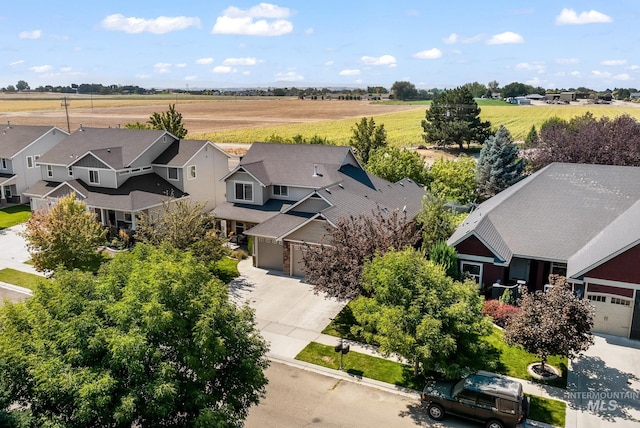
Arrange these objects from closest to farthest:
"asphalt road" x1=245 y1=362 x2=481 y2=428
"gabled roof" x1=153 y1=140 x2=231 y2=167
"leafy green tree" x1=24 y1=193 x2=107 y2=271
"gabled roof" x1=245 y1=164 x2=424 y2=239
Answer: "asphalt road" x1=245 y1=362 x2=481 y2=428 → "leafy green tree" x1=24 y1=193 x2=107 y2=271 → "gabled roof" x1=245 y1=164 x2=424 y2=239 → "gabled roof" x1=153 y1=140 x2=231 y2=167

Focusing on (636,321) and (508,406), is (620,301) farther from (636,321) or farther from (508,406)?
(508,406)

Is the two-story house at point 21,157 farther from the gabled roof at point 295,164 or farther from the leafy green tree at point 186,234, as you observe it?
the leafy green tree at point 186,234

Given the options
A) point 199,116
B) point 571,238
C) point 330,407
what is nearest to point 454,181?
point 571,238

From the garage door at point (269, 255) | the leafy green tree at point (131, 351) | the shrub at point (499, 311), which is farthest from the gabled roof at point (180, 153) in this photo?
the leafy green tree at point (131, 351)

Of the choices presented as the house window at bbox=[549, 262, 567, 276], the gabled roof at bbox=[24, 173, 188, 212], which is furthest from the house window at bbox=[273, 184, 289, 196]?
the house window at bbox=[549, 262, 567, 276]

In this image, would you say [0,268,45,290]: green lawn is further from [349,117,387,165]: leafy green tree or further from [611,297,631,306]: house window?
[349,117,387,165]: leafy green tree

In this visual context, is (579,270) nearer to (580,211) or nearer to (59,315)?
(580,211)
